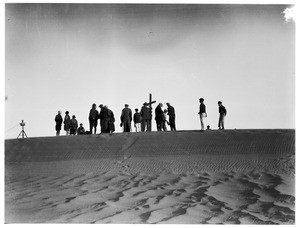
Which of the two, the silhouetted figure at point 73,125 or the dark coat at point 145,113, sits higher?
the dark coat at point 145,113

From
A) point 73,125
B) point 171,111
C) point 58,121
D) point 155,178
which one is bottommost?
point 155,178

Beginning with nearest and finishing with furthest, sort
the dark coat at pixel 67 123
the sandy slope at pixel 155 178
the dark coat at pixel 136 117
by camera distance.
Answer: the sandy slope at pixel 155 178, the dark coat at pixel 136 117, the dark coat at pixel 67 123

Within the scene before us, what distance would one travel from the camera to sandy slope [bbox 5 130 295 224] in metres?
7.19

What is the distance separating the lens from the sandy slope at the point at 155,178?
719 cm

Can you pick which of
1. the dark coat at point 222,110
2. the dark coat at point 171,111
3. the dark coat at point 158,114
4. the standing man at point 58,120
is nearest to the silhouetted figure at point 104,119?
the dark coat at point 158,114

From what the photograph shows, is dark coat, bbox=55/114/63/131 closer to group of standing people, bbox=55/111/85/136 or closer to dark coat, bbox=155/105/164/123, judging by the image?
group of standing people, bbox=55/111/85/136

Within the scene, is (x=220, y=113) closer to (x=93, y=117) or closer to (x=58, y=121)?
(x=93, y=117)

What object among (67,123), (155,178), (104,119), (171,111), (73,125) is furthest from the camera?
(73,125)

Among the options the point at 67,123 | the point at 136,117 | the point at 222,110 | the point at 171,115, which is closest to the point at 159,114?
the point at 171,115

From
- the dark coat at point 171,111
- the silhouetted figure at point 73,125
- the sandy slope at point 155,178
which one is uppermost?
the dark coat at point 171,111

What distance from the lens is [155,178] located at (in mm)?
9367

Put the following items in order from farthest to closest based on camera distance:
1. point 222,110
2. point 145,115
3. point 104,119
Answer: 1. point 145,115
2. point 104,119
3. point 222,110

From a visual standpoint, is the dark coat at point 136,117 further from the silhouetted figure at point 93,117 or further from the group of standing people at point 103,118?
the silhouetted figure at point 93,117
